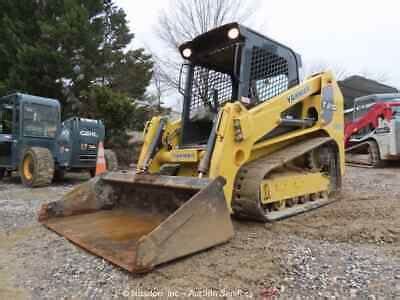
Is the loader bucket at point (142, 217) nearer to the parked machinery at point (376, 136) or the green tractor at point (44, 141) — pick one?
the green tractor at point (44, 141)

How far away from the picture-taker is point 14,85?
41.9 ft

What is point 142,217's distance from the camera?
371 cm

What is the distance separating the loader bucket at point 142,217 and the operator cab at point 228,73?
1.03m

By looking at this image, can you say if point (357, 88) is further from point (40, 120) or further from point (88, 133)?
point (40, 120)

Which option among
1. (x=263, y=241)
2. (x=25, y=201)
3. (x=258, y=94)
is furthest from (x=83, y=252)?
(x=25, y=201)

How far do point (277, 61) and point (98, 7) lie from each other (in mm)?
12653

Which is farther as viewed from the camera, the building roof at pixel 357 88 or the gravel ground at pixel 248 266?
the building roof at pixel 357 88

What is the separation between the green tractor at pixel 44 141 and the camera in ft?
26.4

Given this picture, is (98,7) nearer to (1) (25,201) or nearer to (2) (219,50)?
(1) (25,201)

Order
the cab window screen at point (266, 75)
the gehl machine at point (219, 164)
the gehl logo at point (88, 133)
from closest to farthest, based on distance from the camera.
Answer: the gehl machine at point (219, 164)
the cab window screen at point (266, 75)
the gehl logo at point (88, 133)

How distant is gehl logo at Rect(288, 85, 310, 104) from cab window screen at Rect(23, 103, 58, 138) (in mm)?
6737

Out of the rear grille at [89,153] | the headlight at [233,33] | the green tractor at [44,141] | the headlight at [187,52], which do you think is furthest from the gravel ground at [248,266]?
the rear grille at [89,153]

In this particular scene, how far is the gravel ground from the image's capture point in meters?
2.24

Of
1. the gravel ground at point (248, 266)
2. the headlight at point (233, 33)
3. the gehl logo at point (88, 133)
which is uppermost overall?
the headlight at point (233, 33)
